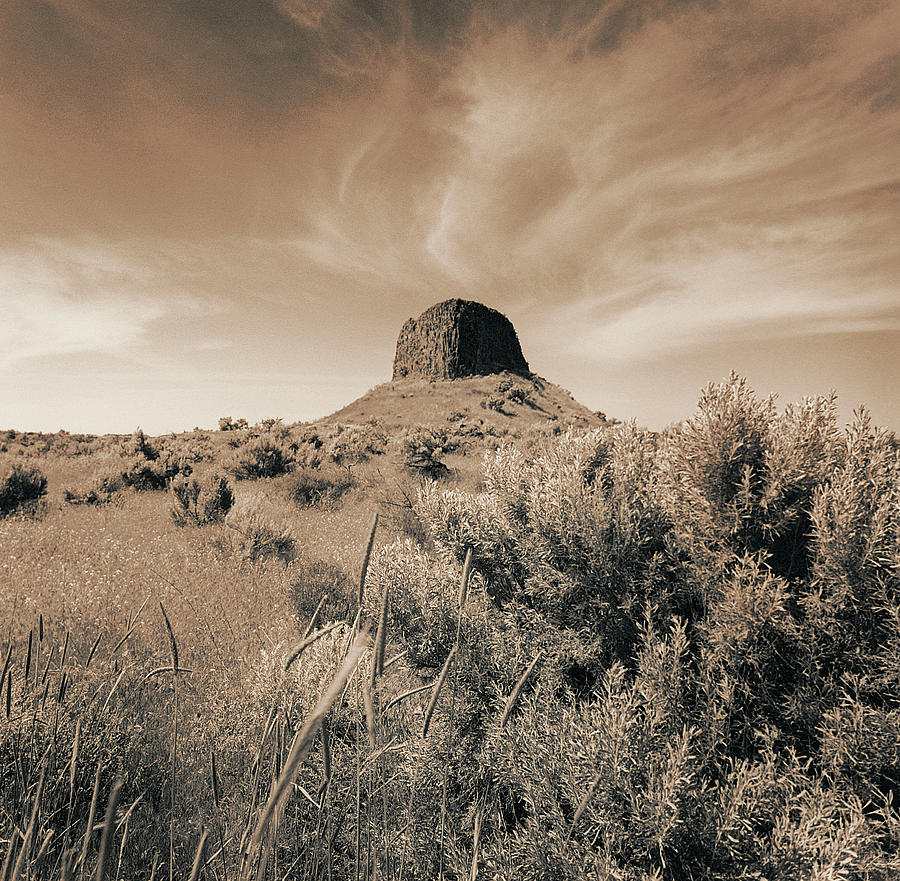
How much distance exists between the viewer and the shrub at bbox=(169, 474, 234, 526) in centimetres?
959

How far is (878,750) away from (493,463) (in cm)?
253

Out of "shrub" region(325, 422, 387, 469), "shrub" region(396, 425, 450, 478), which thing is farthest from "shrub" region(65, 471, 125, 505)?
"shrub" region(396, 425, 450, 478)

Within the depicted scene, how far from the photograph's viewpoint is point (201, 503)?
9.68 meters

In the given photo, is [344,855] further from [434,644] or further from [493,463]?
[493,463]

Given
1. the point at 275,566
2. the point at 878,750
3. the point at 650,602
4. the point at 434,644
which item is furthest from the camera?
the point at 275,566

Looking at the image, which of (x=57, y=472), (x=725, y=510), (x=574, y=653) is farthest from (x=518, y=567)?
(x=57, y=472)

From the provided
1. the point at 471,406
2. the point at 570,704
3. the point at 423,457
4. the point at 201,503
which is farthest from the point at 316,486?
the point at 471,406

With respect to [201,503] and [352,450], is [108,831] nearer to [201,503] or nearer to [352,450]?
[201,503]

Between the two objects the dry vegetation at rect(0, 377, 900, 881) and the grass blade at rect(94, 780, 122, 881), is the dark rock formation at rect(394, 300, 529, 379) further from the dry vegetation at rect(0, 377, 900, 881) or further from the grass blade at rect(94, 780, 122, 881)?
the grass blade at rect(94, 780, 122, 881)

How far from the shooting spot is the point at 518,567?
341cm

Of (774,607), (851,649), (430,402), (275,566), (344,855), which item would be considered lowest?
(344,855)

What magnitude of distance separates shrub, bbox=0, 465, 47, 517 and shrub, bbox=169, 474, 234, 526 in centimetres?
364

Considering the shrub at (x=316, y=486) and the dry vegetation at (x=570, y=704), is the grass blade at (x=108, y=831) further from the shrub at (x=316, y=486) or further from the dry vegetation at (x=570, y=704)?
the shrub at (x=316, y=486)

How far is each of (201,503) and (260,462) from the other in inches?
236
